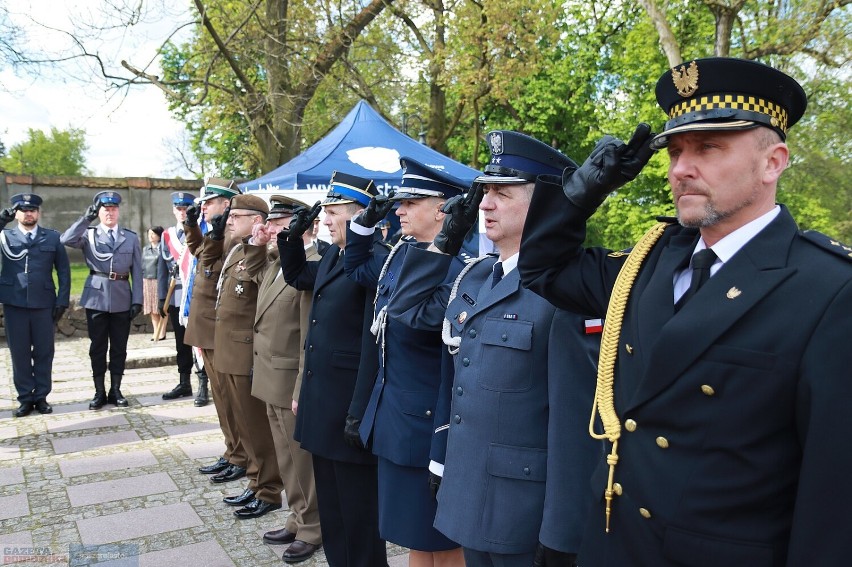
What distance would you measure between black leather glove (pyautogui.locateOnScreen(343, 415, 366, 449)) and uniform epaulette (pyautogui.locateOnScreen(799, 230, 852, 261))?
216cm

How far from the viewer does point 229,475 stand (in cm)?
537

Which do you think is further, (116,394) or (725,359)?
(116,394)

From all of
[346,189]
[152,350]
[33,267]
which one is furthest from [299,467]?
[152,350]

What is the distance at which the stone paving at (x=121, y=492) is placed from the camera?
13.4ft

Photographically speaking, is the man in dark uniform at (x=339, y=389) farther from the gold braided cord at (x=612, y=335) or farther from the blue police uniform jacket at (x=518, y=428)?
the gold braided cord at (x=612, y=335)

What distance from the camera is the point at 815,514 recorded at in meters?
1.36

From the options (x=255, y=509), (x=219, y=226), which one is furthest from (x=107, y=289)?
(x=255, y=509)

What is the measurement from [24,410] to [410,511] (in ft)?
19.9

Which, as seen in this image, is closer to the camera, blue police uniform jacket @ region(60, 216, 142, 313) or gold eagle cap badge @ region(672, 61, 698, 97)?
gold eagle cap badge @ region(672, 61, 698, 97)

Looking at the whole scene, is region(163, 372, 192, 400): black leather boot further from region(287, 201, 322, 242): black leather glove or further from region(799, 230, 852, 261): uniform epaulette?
region(799, 230, 852, 261): uniform epaulette

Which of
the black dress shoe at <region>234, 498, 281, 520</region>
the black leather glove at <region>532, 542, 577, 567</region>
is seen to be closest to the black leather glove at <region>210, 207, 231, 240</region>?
the black dress shoe at <region>234, 498, 281, 520</region>

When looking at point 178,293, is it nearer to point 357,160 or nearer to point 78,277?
point 357,160

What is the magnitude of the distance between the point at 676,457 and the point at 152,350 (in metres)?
10.7

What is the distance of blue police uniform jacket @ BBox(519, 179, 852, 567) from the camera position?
1368 mm
